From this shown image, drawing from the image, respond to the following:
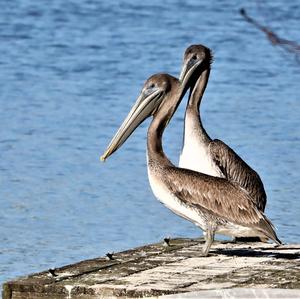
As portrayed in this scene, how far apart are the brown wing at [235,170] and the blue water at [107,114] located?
1.09 m

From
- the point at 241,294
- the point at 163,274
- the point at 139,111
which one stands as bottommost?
the point at 241,294

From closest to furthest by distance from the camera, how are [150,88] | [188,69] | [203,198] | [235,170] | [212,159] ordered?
1. [203,198]
2. [150,88]
3. [212,159]
4. [235,170]
5. [188,69]

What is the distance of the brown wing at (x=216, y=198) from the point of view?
8039 millimetres

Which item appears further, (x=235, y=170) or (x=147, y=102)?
(x=235, y=170)

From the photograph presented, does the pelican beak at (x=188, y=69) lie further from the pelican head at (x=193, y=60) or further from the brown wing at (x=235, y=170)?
the brown wing at (x=235, y=170)

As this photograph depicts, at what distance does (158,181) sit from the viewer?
7996mm

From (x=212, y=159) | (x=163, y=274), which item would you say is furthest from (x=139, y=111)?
(x=163, y=274)

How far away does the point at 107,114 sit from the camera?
48.1 feet

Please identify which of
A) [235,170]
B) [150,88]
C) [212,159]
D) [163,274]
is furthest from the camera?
[235,170]

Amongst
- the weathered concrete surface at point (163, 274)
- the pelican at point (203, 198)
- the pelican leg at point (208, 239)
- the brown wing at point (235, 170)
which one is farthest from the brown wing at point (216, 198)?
the brown wing at point (235, 170)

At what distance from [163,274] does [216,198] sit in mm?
646

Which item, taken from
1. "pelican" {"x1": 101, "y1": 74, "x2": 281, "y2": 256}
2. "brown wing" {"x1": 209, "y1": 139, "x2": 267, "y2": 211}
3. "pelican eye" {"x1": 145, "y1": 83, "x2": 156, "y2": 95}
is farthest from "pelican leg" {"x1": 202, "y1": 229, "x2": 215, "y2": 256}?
"pelican eye" {"x1": 145, "y1": 83, "x2": 156, "y2": 95}

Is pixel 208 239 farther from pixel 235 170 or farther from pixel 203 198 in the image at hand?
pixel 235 170

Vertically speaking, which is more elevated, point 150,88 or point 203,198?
point 150,88
